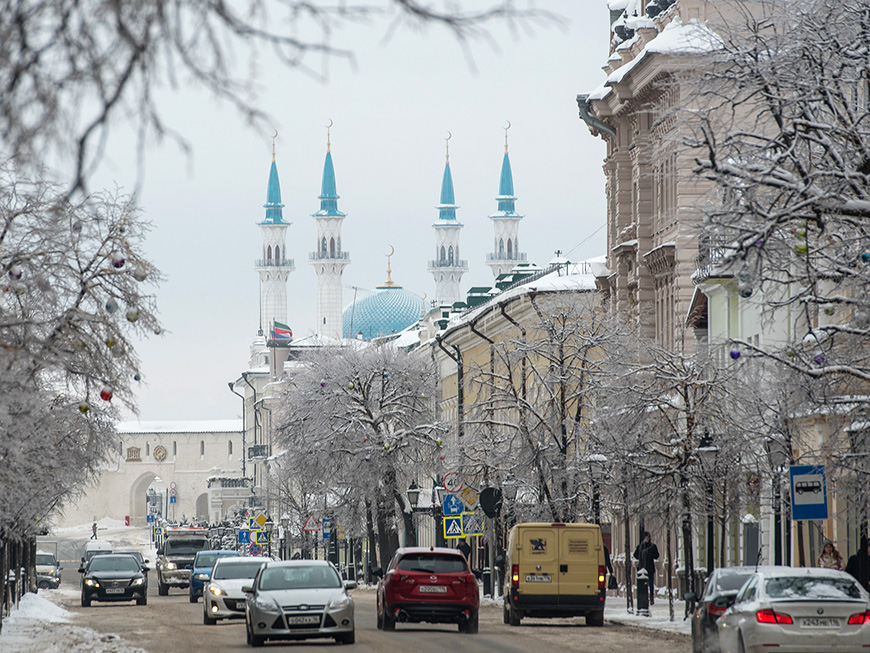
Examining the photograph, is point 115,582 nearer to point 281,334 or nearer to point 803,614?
point 803,614

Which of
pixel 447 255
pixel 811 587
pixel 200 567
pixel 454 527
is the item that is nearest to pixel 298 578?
pixel 811 587

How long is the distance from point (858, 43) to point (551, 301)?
30192 millimetres

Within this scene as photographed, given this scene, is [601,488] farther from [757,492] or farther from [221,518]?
[221,518]

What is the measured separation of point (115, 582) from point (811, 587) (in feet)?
114

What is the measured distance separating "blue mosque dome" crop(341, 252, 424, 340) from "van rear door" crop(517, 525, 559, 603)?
129m

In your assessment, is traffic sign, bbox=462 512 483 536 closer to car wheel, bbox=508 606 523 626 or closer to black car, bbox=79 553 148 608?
black car, bbox=79 553 148 608

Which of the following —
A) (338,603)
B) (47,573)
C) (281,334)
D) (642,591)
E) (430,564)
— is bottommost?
(47,573)

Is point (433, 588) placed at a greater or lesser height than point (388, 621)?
greater

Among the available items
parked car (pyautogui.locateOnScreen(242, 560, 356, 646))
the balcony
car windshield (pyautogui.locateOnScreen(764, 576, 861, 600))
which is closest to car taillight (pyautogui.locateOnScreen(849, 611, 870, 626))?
car windshield (pyautogui.locateOnScreen(764, 576, 861, 600))

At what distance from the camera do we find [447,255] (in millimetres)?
190000

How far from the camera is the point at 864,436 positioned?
23.2m

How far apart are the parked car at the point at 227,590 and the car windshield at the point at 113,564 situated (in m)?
15.0

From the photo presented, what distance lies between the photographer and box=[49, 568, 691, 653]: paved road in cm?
2517

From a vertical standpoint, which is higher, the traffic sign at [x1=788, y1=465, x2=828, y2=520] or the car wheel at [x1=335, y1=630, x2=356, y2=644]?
the traffic sign at [x1=788, y1=465, x2=828, y2=520]
